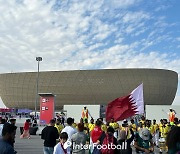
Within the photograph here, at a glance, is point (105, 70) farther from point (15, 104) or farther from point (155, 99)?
point (15, 104)

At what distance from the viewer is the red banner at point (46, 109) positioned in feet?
74.7

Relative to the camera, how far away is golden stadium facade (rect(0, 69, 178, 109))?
8244 centimetres

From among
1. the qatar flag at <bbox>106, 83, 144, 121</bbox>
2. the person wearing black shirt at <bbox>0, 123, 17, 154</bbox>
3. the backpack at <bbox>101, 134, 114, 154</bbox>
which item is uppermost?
the qatar flag at <bbox>106, 83, 144, 121</bbox>

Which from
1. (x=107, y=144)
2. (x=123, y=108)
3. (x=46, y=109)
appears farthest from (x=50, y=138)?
(x=46, y=109)

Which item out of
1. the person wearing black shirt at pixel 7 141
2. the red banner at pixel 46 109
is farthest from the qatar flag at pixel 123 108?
the red banner at pixel 46 109

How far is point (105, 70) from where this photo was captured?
8200cm

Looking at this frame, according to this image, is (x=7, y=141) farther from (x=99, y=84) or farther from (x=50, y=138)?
(x=99, y=84)

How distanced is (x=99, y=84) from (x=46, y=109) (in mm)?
59892

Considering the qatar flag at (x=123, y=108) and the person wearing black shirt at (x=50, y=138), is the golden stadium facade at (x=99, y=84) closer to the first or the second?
the qatar flag at (x=123, y=108)

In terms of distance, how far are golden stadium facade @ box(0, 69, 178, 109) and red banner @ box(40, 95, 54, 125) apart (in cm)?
5896

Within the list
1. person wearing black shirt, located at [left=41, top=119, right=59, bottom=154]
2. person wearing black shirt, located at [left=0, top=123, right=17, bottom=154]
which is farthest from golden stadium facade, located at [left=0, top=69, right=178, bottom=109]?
person wearing black shirt, located at [left=0, top=123, right=17, bottom=154]

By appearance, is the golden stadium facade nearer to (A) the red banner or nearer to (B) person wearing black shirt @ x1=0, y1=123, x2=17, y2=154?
(A) the red banner

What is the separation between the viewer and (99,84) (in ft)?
271

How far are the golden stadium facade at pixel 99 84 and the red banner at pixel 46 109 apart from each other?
5896 centimetres
